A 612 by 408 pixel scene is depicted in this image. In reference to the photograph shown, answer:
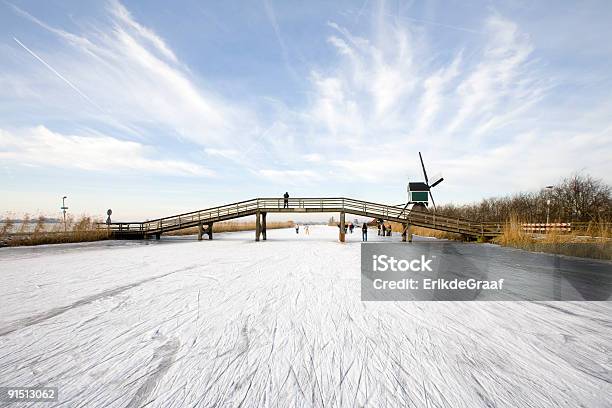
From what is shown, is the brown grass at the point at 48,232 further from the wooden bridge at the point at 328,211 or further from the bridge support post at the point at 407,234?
the bridge support post at the point at 407,234

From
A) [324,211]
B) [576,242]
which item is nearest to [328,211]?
[324,211]

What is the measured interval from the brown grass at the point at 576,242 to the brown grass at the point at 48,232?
2930 centimetres

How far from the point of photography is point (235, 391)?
8.57 ft

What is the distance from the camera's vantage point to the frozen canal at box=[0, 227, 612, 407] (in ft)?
8.44

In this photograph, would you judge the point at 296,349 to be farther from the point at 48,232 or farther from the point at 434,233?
the point at 434,233

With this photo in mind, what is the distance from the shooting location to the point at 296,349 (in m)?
3.47

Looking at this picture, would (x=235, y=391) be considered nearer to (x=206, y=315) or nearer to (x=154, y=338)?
(x=154, y=338)

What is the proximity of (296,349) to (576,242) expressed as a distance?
16409 mm

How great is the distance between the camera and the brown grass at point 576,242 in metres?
11.7

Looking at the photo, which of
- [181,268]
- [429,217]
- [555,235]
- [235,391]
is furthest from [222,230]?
[235,391]

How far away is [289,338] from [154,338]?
6.10ft

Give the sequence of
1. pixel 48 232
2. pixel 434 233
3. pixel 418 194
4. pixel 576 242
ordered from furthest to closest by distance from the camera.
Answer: pixel 418 194, pixel 434 233, pixel 48 232, pixel 576 242

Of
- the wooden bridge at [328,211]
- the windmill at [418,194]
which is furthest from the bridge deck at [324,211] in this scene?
the windmill at [418,194]

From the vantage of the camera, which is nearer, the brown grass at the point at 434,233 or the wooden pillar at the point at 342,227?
the wooden pillar at the point at 342,227
